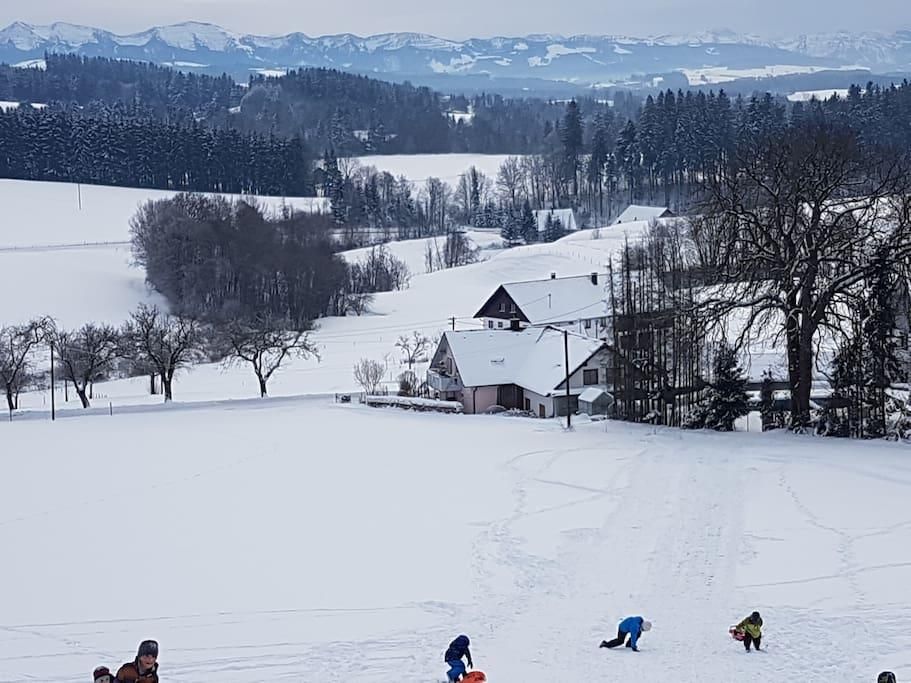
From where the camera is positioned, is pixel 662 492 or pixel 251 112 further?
pixel 251 112

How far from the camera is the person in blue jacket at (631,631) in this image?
12023 millimetres

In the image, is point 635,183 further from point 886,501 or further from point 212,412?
point 886,501

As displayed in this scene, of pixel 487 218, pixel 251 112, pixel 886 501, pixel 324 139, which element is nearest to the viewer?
pixel 886 501

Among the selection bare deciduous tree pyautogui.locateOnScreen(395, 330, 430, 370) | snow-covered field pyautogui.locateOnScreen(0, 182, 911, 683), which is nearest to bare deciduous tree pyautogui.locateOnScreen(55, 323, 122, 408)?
snow-covered field pyautogui.locateOnScreen(0, 182, 911, 683)

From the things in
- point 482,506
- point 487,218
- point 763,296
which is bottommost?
point 482,506

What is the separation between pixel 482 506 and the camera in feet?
65.4

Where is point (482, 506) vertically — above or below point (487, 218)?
below

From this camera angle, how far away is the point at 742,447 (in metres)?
24.2

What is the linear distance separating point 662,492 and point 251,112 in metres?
139

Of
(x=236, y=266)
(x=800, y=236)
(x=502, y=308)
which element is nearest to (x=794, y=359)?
(x=800, y=236)

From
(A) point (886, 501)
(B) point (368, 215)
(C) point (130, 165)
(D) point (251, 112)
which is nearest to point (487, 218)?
(B) point (368, 215)

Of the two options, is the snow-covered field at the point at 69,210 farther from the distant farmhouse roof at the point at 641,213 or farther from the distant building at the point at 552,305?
the distant building at the point at 552,305

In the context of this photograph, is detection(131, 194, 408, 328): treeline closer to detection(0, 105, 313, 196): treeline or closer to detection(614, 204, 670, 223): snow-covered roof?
detection(0, 105, 313, 196): treeline

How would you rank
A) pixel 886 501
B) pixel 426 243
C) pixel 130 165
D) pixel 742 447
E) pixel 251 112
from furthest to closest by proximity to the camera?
pixel 251 112 → pixel 130 165 → pixel 426 243 → pixel 742 447 → pixel 886 501
